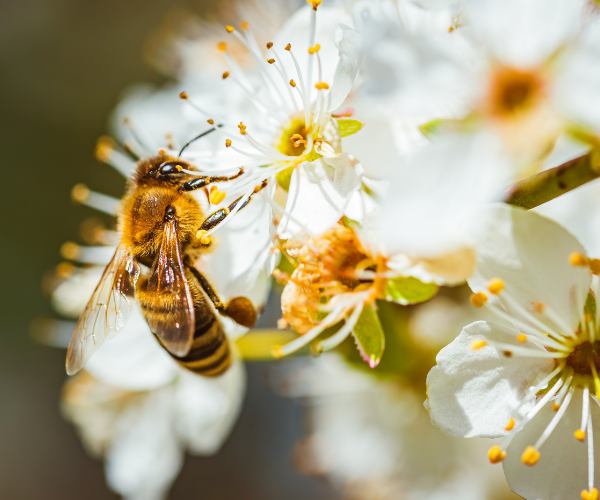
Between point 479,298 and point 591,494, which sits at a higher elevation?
point 479,298

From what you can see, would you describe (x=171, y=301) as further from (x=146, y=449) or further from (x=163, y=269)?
(x=146, y=449)

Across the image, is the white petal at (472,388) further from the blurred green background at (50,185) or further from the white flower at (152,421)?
the blurred green background at (50,185)

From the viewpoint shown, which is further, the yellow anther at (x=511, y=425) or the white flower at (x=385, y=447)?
the white flower at (x=385, y=447)

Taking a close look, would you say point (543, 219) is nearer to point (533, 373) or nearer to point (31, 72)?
point (533, 373)

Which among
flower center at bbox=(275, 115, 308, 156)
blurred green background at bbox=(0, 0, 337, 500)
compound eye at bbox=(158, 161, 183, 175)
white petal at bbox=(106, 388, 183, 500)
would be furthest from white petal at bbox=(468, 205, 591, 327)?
blurred green background at bbox=(0, 0, 337, 500)

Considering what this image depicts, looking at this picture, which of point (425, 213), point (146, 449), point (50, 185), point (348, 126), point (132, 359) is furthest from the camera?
point (50, 185)

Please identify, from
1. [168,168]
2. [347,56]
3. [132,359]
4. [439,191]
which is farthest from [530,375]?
[132,359]

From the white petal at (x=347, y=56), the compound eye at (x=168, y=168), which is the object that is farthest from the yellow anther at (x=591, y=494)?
the compound eye at (x=168, y=168)
